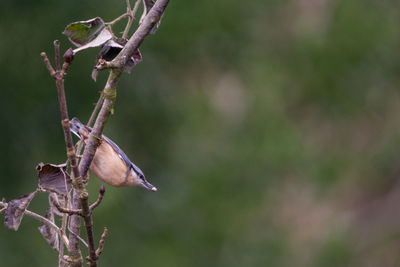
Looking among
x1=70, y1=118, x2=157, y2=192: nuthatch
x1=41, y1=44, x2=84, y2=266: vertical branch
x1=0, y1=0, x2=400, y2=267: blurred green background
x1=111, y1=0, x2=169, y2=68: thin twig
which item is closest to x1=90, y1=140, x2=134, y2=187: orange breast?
x1=70, y1=118, x2=157, y2=192: nuthatch

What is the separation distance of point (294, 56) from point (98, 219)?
298 centimetres

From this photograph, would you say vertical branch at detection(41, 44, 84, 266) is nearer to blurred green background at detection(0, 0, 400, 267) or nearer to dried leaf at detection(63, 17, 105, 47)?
dried leaf at detection(63, 17, 105, 47)

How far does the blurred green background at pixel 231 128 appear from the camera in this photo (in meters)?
5.68

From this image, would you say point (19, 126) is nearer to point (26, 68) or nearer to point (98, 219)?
point (26, 68)

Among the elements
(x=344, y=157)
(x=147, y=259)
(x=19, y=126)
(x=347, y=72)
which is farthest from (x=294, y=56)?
(x=19, y=126)

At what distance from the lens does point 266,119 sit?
7074 mm

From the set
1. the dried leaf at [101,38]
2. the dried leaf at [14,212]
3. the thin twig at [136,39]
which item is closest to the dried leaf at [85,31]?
the dried leaf at [101,38]

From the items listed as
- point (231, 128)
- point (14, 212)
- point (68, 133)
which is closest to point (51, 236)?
point (14, 212)

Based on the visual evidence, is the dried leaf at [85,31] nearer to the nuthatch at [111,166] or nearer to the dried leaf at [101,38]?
the dried leaf at [101,38]

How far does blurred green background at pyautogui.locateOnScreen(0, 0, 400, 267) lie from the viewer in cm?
568

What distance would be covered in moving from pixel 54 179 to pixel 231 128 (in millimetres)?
5915

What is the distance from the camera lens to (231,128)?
23.8ft

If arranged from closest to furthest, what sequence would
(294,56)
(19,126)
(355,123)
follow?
(19,126)
(294,56)
(355,123)

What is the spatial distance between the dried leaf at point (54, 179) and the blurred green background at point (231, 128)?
12.6 feet
